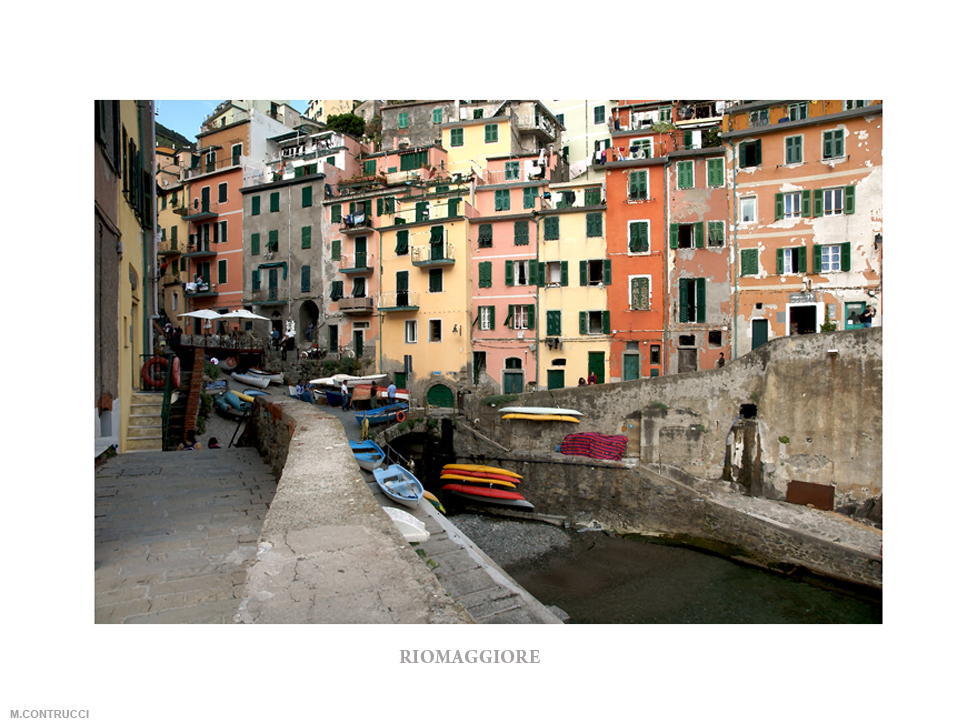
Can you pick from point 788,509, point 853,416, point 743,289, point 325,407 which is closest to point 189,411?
point 325,407

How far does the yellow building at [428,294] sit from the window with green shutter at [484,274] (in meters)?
0.53

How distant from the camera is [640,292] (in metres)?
18.7

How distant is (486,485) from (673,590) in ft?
19.9

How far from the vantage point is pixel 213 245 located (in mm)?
27797

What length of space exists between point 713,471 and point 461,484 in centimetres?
690

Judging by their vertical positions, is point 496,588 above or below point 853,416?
below

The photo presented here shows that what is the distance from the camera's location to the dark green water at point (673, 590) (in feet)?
31.9

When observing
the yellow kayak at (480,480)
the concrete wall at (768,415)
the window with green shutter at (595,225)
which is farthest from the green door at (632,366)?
the yellow kayak at (480,480)

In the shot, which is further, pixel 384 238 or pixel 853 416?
pixel 384 238

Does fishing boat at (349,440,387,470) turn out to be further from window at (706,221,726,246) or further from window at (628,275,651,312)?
window at (706,221,726,246)

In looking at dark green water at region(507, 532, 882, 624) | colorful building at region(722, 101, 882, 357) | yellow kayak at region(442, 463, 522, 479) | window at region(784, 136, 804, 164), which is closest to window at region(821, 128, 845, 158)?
colorful building at region(722, 101, 882, 357)

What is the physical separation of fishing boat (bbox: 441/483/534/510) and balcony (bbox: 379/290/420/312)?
399 inches

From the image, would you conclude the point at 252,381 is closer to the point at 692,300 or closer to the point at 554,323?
the point at 554,323
